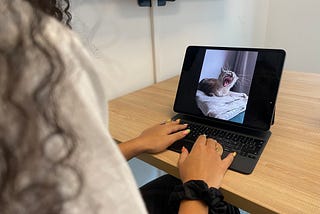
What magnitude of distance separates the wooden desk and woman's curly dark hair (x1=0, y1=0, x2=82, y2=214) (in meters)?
0.43

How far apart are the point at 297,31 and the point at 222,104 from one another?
156 cm

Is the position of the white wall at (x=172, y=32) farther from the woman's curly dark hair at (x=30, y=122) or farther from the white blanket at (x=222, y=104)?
the woman's curly dark hair at (x=30, y=122)

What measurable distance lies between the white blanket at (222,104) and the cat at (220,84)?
0.04 ft

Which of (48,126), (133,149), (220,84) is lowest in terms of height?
(133,149)

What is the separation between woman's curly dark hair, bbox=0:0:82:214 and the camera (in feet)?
0.74

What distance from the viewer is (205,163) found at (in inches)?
25.8

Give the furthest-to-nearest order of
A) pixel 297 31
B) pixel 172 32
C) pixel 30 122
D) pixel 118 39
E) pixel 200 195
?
pixel 297 31, pixel 172 32, pixel 118 39, pixel 200 195, pixel 30 122

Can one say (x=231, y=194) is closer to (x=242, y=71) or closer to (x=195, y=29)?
(x=242, y=71)

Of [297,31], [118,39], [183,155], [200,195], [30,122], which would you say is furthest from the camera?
[297,31]

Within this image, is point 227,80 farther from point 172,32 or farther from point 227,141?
point 172,32

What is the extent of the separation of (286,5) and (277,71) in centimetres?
156

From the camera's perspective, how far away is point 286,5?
205cm

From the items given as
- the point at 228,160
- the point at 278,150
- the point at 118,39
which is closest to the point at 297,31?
the point at 118,39

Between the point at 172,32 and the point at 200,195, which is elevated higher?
the point at 172,32
